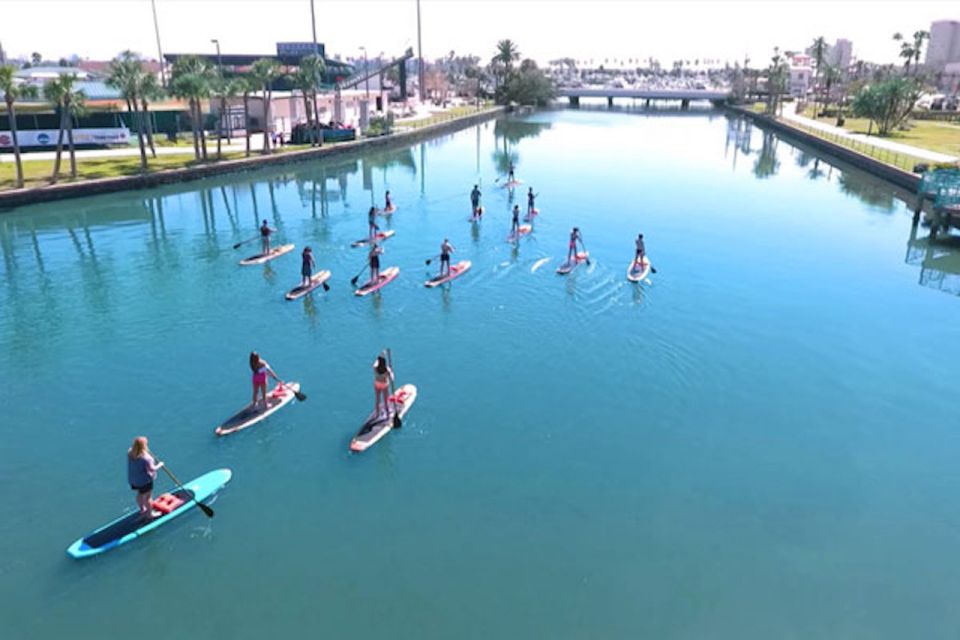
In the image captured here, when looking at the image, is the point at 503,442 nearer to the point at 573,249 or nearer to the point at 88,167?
the point at 573,249

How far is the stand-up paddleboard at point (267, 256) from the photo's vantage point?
109ft

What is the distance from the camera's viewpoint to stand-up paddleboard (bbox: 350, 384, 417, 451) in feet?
57.8

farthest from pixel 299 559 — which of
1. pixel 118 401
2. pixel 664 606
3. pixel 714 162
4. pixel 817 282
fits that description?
pixel 714 162

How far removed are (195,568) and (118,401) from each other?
8260mm

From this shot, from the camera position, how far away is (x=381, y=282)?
99.4 ft

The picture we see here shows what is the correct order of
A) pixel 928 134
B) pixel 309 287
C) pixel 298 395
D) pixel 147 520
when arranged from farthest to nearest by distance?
pixel 928 134, pixel 309 287, pixel 298 395, pixel 147 520

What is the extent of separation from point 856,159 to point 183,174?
61813mm

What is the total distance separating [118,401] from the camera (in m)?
20.0

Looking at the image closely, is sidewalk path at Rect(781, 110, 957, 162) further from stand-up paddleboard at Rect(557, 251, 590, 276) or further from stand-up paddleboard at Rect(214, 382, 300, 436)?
stand-up paddleboard at Rect(214, 382, 300, 436)

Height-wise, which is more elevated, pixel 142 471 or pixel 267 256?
pixel 142 471

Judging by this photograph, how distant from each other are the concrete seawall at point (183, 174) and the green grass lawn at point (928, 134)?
57.7 meters

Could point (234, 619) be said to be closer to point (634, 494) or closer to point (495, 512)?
point (495, 512)

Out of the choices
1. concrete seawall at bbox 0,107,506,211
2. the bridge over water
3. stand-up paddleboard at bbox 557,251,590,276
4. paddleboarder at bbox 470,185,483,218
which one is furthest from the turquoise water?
the bridge over water

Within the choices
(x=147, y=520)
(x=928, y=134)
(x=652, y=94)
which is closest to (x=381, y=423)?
(x=147, y=520)
